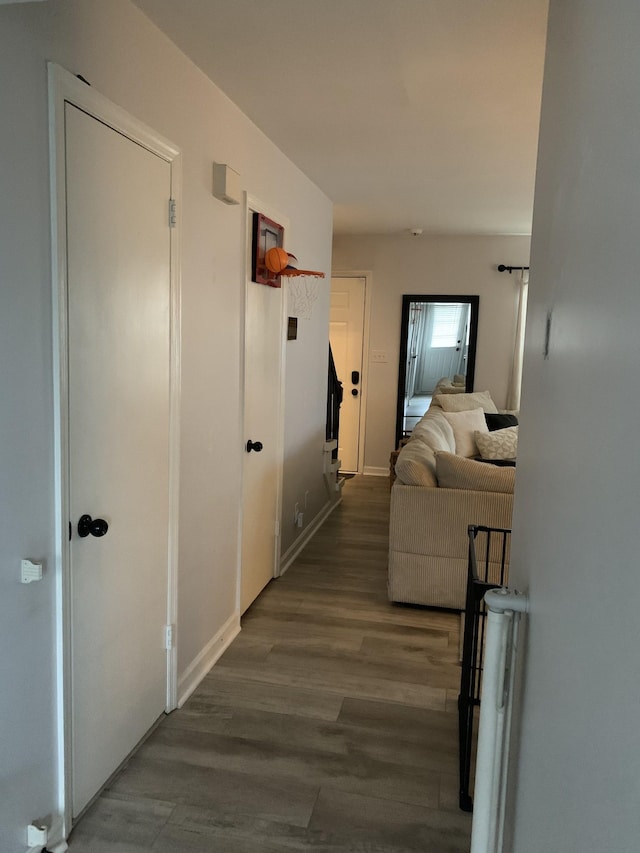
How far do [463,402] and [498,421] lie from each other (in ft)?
1.20

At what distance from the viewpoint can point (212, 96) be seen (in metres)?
2.73

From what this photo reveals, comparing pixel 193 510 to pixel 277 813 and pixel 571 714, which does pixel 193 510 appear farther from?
pixel 571 714

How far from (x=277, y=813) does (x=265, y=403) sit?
210cm

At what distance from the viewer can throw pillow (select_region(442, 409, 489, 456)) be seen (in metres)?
5.43

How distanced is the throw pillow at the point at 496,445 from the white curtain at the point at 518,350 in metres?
1.41

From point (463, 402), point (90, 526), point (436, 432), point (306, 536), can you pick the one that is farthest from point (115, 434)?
point (463, 402)

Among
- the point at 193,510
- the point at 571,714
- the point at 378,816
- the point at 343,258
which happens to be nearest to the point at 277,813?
the point at 378,816

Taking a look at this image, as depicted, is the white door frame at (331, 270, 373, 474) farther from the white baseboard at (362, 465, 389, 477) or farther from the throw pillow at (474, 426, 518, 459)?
the throw pillow at (474, 426, 518, 459)

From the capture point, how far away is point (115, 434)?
209 centimetres

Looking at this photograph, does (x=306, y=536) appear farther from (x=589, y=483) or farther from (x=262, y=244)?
(x=589, y=483)

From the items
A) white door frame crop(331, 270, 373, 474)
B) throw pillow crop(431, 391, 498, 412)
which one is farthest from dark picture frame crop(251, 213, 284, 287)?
white door frame crop(331, 270, 373, 474)

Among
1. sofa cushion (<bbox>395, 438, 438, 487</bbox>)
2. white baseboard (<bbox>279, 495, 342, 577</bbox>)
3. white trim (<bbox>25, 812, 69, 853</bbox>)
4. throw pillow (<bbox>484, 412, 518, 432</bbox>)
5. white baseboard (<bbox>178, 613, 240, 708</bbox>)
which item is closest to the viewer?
white trim (<bbox>25, 812, 69, 853</bbox>)

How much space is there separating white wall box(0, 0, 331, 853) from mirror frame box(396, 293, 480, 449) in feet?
11.3

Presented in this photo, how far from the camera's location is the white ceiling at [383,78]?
2129 mm
